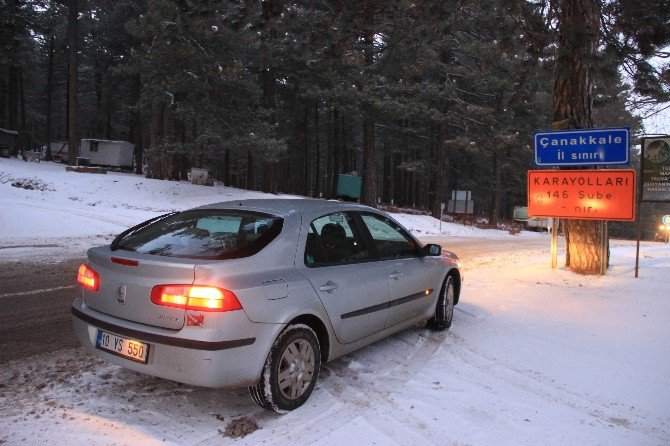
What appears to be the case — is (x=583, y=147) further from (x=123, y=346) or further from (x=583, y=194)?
(x=123, y=346)

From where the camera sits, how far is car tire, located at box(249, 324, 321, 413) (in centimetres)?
322

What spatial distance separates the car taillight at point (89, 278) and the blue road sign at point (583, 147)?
871cm

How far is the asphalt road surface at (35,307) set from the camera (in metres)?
4.48

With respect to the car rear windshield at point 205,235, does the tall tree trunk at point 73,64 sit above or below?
above

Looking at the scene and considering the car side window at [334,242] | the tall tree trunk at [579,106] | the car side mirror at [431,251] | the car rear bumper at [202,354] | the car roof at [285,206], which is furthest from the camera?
the tall tree trunk at [579,106]

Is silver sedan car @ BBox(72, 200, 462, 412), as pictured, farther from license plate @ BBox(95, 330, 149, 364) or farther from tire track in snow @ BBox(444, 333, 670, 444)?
tire track in snow @ BBox(444, 333, 670, 444)

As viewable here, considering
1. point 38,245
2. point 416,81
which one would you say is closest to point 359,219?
point 38,245

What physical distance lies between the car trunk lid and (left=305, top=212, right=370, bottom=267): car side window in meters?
0.99

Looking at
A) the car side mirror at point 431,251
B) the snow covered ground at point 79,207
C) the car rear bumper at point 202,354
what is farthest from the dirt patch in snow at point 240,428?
the snow covered ground at point 79,207

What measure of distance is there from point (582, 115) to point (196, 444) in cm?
942

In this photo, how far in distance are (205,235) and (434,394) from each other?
2.23 metres

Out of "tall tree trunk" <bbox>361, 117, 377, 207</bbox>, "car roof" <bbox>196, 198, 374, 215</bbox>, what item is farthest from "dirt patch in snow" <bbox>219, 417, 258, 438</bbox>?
"tall tree trunk" <bbox>361, 117, 377, 207</bbox>

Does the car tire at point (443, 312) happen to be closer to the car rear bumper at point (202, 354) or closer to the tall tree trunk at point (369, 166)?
the car rear bumper at point (202, 354)

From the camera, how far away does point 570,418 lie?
11.5 feet
